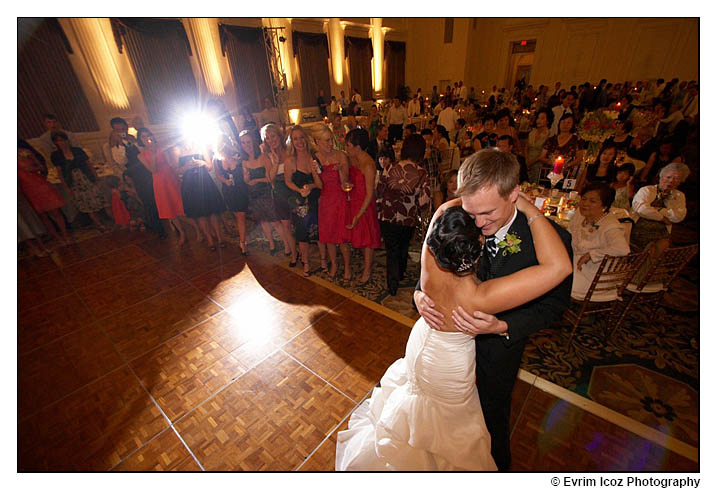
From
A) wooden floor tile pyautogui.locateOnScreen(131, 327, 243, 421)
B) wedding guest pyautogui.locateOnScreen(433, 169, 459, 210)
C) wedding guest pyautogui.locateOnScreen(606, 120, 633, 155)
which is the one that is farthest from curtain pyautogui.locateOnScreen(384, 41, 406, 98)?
wooden floor tile pyautogui.locateOnScreen(131, 327, 243, 421)

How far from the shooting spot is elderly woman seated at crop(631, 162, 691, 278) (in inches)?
106

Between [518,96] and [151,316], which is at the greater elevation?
[518,96]

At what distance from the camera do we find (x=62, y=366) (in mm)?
2535

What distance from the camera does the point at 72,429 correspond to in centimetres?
204

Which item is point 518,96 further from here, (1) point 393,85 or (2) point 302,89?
(2) point 302,89

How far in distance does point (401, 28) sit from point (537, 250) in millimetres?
18526

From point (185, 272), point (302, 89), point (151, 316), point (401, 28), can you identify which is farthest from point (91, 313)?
point (401, 28)

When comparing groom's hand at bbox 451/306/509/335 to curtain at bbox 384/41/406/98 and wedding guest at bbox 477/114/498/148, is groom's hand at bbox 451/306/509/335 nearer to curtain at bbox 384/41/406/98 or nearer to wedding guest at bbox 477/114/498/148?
wedding guest at bbox 477/114/498/148

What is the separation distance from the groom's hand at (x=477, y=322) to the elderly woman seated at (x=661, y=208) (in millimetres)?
2480

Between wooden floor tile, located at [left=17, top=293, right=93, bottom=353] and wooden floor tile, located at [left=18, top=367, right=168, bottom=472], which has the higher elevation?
wooden floor tile, located at [left=17, top=293, right=93, bottom=353]

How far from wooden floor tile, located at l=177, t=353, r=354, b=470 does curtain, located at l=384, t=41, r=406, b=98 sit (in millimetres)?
16973

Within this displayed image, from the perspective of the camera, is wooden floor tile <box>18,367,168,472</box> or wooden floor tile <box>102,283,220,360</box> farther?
wooden floor tile <box>102,283,220,360</box>

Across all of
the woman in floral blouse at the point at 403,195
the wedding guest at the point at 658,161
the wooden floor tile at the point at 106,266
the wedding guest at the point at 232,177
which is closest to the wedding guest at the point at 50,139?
the wooden floor tile at the point at 106,266

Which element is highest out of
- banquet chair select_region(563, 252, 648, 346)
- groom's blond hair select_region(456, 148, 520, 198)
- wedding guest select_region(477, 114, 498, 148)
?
groom's blond hair select_region(456, 148, 520, 198)
